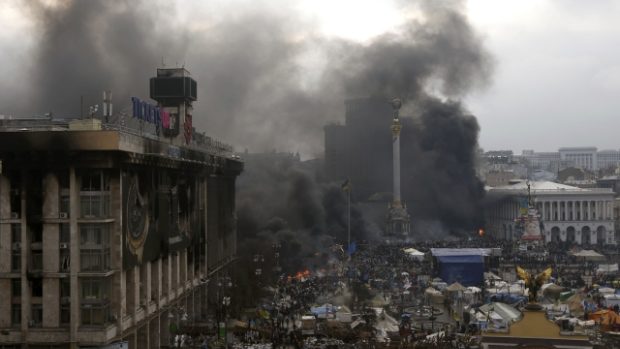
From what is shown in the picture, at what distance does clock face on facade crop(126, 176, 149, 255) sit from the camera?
1302 inches

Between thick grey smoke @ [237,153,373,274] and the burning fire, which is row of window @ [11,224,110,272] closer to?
the burning fire

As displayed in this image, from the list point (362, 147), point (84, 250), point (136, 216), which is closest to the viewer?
point (84, 250)

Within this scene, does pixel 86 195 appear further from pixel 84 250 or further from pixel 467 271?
pixel 467 271

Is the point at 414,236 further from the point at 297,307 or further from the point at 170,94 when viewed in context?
the point at 297,307

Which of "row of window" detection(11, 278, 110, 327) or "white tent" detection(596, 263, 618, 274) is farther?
"white tent" detection(596, 263, 618, 274)

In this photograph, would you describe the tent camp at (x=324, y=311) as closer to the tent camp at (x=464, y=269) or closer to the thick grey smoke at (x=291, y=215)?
the tent camp at (x=464, y=269)

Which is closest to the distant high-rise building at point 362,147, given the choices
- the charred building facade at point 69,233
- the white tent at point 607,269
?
the white tent at point 607,269

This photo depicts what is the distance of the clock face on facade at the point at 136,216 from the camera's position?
1302 inches

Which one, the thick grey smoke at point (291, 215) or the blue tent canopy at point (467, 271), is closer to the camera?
the blue tent canopy at point (467, 271)

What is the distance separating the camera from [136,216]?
112ft

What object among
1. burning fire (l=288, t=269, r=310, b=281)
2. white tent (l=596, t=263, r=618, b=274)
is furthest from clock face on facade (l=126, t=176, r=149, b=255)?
white tent (l=596, t=263, r=618, b=274)

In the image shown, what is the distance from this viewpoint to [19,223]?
30734 millimetres

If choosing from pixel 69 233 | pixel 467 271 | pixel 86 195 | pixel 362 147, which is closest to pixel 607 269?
pixel 467 271

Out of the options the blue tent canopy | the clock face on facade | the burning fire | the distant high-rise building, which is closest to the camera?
the clock face on facade
